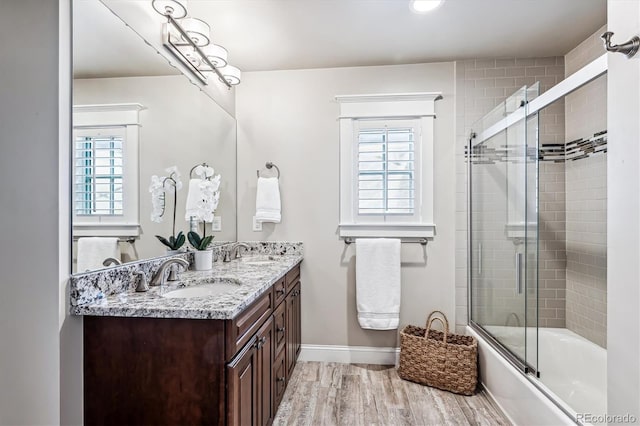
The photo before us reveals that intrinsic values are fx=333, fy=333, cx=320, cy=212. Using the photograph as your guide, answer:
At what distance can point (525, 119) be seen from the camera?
77.2 inches

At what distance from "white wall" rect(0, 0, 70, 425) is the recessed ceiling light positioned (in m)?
1.68

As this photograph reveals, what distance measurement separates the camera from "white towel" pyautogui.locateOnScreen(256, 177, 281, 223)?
2699mm

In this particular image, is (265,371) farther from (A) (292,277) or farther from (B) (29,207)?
(B) (29,207)

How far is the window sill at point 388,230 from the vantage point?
2662mm

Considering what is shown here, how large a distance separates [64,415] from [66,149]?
100 cm

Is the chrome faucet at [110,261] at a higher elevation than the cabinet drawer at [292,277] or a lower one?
higher

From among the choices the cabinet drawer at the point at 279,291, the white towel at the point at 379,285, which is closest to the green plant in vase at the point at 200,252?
the cabinet drawer at the point at 279,291

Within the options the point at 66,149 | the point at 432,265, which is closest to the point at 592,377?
the point at 432,265

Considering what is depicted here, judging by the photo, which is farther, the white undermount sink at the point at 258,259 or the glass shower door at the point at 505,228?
the white undermount sink at the point at 258,259

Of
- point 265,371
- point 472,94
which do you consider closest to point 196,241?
point 265,371

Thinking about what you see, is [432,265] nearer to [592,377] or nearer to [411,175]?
[411,175]

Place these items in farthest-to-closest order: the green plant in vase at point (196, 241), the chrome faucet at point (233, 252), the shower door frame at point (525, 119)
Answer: the chrome faucet at point (233, 252)
the green plant in vase at point (196, 241)
the shower door frame at point (525, 119)

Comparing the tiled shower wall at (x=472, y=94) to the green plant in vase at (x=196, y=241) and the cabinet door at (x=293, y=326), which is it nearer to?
the cabinet door at (x=293, y=326)

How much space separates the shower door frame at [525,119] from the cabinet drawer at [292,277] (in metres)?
1.37
